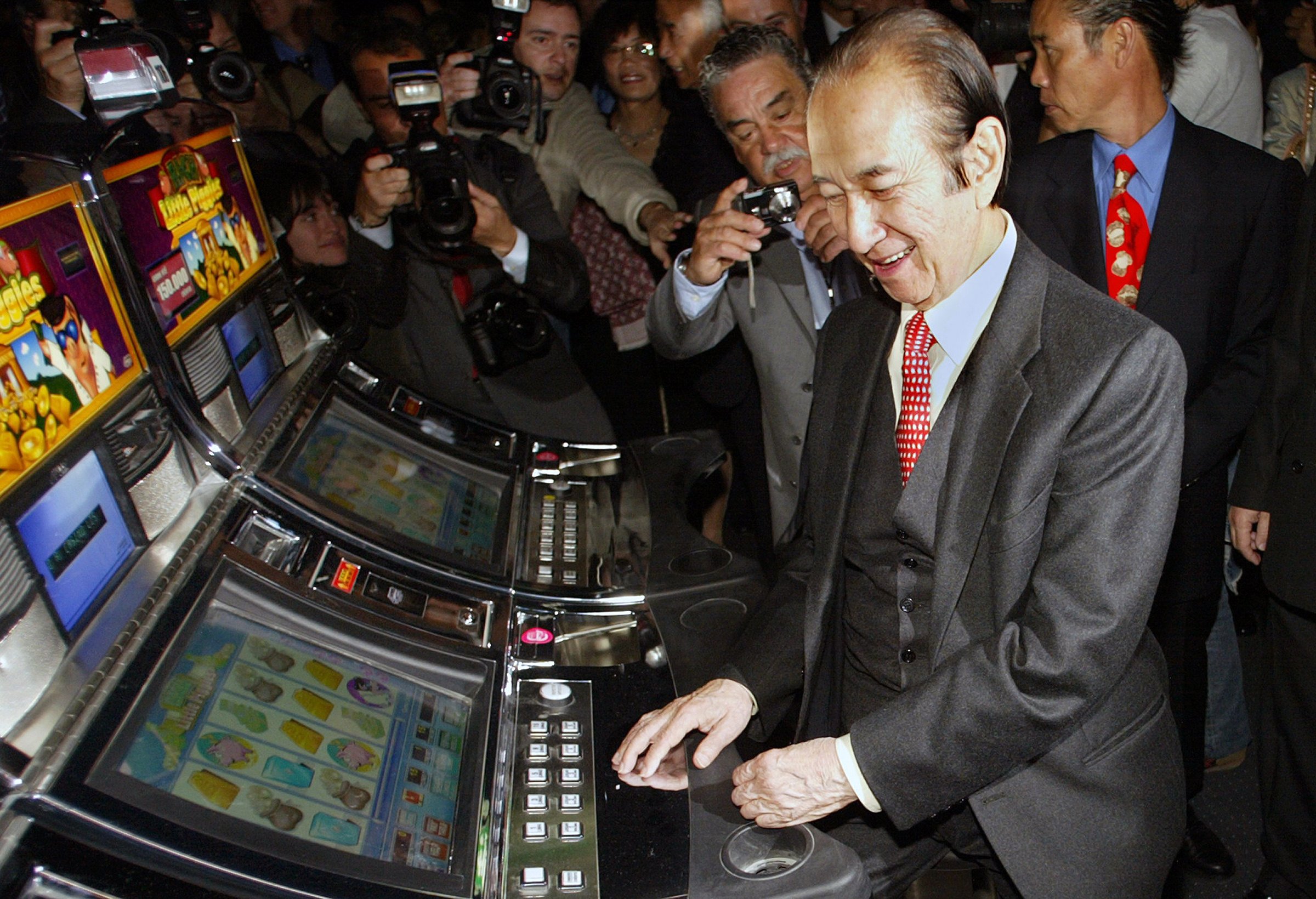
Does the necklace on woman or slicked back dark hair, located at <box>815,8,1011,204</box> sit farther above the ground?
the necklace on woman

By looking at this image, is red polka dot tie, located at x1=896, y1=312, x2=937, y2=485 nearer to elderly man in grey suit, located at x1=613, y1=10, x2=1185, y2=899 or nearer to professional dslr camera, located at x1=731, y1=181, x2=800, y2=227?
Answer: elderly man in grey suit, located at x1=613, y1=10, x2=1185, y2=899

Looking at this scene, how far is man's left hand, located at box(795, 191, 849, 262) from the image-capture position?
1.95 meters

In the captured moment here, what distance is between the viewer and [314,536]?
1.65 meters

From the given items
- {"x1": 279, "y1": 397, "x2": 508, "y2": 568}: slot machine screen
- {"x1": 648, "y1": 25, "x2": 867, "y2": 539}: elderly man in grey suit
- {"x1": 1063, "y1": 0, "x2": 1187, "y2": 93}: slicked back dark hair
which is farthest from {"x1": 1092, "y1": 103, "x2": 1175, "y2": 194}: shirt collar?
{"x1": 279, "y1": 397, "x2": 508, "y2": 568}: slot machine screen

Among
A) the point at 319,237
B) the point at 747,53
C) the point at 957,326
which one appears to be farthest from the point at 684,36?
the point at 957,326

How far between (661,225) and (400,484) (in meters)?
1.04

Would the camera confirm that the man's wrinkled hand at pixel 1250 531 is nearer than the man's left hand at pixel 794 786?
No

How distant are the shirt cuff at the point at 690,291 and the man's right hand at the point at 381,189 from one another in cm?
72

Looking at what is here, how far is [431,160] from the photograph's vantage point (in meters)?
2.35

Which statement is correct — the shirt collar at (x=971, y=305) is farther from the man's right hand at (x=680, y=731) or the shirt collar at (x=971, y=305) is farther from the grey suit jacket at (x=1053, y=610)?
the man's right hand at (x=680, y=731)

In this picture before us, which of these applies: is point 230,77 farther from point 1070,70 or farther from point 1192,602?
point 1192,602

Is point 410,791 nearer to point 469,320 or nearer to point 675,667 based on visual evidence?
point 675,667

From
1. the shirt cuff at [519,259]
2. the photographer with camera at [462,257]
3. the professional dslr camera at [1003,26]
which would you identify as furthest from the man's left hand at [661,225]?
the professional dslr camera at [1003,26]

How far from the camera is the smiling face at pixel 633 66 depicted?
3.20 meters
